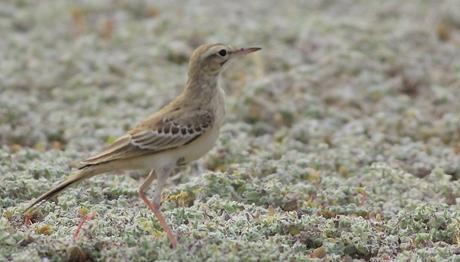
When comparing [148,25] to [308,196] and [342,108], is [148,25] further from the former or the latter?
[308,196]

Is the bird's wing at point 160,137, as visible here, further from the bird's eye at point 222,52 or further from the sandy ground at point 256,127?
the bird's eye at point 222,52

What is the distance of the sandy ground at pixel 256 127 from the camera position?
679 cm

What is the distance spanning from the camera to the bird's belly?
22.4 feet

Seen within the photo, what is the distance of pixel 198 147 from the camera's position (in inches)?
270

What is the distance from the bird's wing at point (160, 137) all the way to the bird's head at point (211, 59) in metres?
0.47

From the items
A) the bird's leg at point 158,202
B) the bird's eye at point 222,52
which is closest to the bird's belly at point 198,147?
the bird's leg at point 158,202

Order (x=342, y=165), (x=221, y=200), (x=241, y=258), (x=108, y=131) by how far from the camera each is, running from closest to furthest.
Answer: (x=241, y=258), (x=221, y=200), (x=342, y=165), (x=108, y=131)

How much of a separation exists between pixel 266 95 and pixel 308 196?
9.66ft

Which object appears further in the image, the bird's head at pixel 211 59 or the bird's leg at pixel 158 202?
the bird's head at pixel 211 59

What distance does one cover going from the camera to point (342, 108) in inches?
428

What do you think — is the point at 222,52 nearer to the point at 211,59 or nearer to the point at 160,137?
the point at 211,59

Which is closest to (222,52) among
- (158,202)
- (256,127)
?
(158,202)

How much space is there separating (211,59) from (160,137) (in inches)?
32.6

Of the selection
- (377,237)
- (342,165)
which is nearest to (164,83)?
(342,165)
